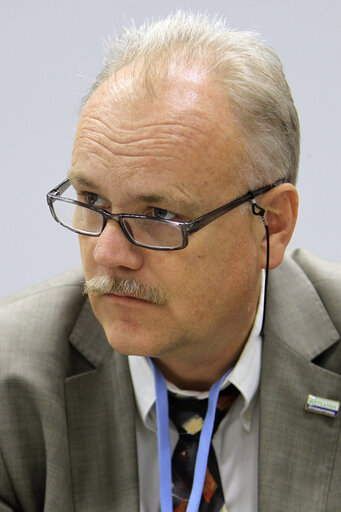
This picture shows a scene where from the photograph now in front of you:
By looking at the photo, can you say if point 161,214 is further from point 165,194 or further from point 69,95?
point 69,95

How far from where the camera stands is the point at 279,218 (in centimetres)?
199

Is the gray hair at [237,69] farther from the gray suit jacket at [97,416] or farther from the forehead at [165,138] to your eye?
the gray suit jacket at [97,416]

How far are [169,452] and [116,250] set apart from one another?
594mm

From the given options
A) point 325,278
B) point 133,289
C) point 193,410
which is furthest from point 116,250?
point 325,278

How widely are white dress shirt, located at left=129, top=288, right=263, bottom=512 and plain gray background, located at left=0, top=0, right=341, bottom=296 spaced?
110 cm

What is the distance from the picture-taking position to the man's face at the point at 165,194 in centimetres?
172

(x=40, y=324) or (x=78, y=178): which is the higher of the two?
(x=78, y=178)

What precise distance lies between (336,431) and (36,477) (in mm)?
788

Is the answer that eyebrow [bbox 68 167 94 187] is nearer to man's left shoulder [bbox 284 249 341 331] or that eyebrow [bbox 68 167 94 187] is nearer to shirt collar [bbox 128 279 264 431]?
shirt collar [bbox 128 279 264 431]

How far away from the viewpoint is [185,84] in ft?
5.81

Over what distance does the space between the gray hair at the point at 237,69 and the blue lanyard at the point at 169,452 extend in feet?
1.98

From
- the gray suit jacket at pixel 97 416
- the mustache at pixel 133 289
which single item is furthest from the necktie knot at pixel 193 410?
the mustache at pixel 133 289

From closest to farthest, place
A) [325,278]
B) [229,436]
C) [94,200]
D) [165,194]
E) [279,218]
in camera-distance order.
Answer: [165,194], [94,200], [279,218], [229,436], [325,278]

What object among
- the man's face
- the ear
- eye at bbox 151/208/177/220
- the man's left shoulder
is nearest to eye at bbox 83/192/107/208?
the man's face
